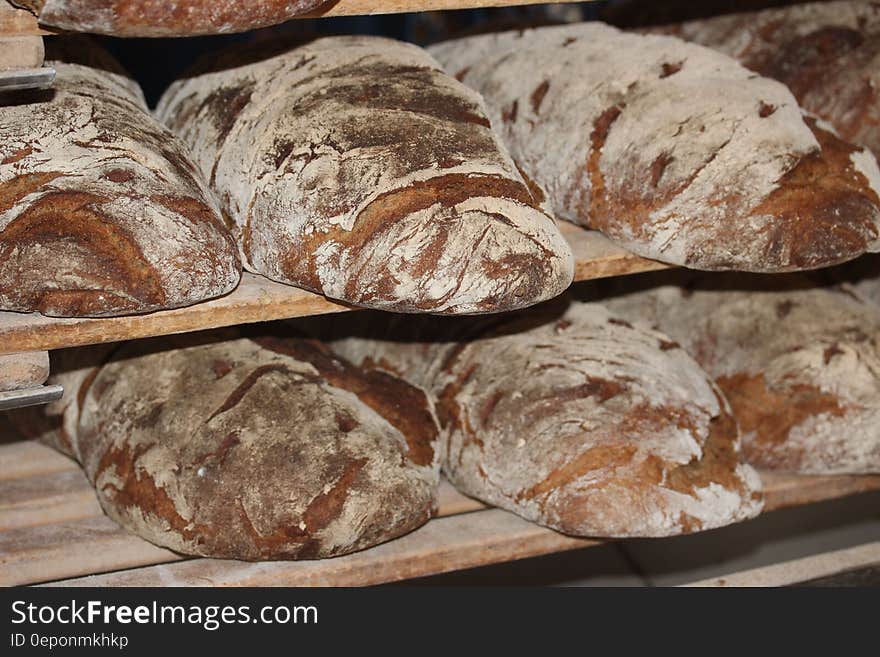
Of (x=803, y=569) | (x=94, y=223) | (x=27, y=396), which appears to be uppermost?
(x=94, y=223)

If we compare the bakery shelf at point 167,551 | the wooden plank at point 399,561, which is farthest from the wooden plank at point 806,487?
the wooden plank at point 399,561

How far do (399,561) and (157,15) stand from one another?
939 mm

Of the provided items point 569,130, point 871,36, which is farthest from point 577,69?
point 871,36

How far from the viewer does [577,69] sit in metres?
2.13

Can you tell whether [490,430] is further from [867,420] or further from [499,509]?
[867,420]

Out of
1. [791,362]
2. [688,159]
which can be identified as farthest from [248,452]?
[791,362]

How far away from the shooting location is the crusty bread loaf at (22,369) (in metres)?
1.68

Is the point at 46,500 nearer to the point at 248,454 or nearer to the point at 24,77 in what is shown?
the point at 248,454

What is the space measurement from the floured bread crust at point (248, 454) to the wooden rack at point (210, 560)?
0.05 meters

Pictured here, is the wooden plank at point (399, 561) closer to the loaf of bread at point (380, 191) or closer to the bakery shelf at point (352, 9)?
the loaf of bread at point (380, 191)

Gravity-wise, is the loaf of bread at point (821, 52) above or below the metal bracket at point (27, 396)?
above

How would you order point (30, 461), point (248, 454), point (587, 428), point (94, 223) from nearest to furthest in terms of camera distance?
point (94, 223)
point (248, 454)
point (587, 428)
point (30, 461)

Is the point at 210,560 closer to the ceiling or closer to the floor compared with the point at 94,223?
closer to the floor

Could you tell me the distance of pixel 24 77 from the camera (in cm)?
157
